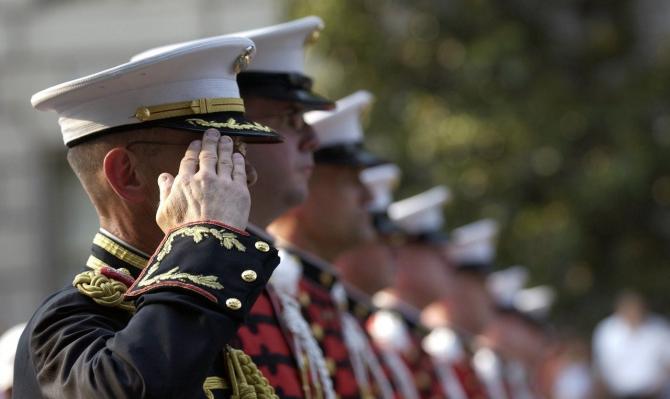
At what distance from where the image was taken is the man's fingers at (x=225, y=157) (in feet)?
9.05

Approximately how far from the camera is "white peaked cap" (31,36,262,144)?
2924mm

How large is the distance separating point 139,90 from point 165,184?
26cm

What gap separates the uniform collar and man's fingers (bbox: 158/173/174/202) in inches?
7.9

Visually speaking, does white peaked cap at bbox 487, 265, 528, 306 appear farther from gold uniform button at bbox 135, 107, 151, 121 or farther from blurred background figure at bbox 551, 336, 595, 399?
gold uniform button at bbox 135, 107, 151, 121

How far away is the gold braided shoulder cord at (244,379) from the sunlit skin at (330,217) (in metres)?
2.01

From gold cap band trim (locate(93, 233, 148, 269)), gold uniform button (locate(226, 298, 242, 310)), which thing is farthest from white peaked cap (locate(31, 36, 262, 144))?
gold uniform button (locate(226, 298, 242, 310))

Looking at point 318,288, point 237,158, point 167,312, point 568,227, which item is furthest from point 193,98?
point 568,227

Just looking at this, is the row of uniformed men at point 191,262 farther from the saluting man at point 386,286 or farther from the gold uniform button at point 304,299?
the saluting man at point 386,286

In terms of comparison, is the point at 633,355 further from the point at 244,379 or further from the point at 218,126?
the point at 218,126

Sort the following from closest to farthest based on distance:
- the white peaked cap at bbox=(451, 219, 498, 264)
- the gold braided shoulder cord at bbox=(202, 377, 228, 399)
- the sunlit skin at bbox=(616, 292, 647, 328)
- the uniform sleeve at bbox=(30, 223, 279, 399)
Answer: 1. the uniform sleeve at bbox=(30, 223, 279, 399)
2. the gold braided shoulder cord at bbox=(202, 377, 228, 399)
3. the white peaked cap at bbox=(451, 219, 498, 264)
4. the sunlit skin at bbox=(616, 292, 647, 328)

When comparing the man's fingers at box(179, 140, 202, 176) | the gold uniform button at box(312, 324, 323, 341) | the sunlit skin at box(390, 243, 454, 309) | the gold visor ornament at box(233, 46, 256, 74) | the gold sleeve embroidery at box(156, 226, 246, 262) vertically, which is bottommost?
the gold sleeve embroidery at box(156, 226, 246, 262)

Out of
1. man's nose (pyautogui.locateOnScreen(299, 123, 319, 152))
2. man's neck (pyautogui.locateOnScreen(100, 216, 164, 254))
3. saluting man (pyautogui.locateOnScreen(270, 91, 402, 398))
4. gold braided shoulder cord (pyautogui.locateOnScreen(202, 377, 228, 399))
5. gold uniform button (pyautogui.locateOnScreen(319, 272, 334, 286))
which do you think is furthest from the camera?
gold uniform button (pyautogui.locateOnScreen(319, 272, 334, 286))

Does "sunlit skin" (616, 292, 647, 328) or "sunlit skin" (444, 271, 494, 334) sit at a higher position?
"sunlit skin" (616, 292, 647, 328)

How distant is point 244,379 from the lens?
2.96 metres
